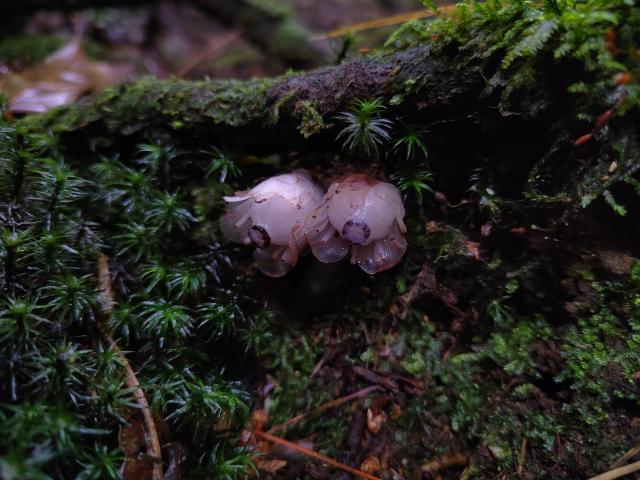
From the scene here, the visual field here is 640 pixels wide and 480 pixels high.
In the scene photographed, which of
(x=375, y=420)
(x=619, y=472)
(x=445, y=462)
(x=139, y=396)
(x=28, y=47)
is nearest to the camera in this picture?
(x=619, y=472)

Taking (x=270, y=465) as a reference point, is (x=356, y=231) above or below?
above

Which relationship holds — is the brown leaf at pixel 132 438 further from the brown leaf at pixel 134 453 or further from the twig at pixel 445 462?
the twig at pixel 445 462

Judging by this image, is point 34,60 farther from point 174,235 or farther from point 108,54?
point 174,235

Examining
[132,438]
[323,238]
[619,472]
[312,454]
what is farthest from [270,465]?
[619,472]

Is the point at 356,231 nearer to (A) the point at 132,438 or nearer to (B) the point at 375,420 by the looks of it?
(B) the point at 375,420

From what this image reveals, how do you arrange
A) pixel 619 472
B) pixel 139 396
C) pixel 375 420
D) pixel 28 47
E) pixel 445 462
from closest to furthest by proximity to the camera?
1. pixel 619 472
2. pixel 139 396
3. pixel 445 462
4. pixel 375 420
5. pixel 28 47

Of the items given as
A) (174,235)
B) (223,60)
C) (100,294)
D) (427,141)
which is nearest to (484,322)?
(427,141)
